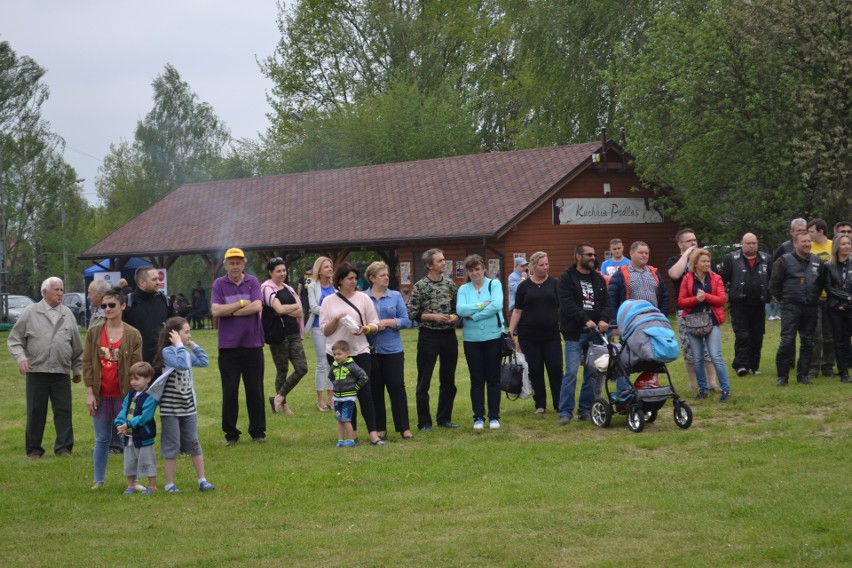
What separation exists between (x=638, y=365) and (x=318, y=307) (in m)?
4.36

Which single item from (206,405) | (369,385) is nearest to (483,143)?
(206,405)

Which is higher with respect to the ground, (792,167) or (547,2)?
(547,2)

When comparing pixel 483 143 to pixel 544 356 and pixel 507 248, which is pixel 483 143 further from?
pixel 544 356

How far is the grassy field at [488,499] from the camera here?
286 inches

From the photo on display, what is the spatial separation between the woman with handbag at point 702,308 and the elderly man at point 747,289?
161cm

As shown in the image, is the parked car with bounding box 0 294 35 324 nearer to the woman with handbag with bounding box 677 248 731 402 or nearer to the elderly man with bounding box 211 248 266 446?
the elderly man with bounding box 211 248 266 446

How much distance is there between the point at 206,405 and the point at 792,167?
71.3 ft

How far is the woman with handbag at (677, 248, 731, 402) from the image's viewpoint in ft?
45.1

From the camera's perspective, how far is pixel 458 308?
40.9ft

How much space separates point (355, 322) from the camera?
11.8 meters

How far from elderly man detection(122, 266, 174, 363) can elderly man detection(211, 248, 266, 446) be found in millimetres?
592

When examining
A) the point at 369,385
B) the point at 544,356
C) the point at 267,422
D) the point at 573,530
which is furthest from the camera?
the point at 267,422

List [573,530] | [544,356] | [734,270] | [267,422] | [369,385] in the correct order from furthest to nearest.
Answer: [734,270], [267,422], [544,356], [369,385], [573,530]

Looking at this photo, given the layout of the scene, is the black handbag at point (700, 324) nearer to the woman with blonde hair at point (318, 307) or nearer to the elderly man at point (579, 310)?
the elderly man at point (579, 310)
